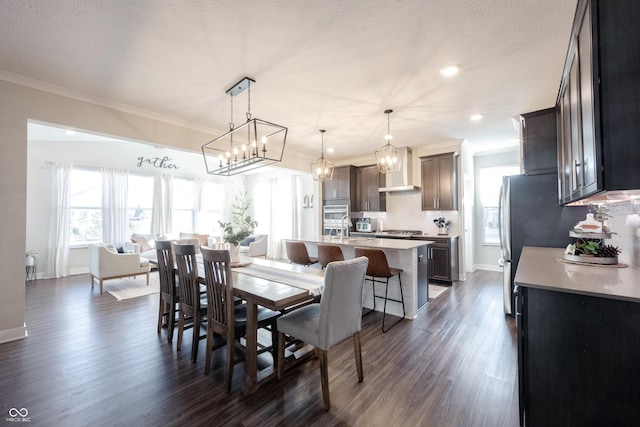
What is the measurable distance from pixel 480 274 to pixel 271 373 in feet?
17.5

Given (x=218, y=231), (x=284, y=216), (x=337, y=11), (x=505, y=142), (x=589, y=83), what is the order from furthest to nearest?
(x=218, y=231) < (x=284, y=216) < (x=505, y=142) < (x=337, y=11) < (x=589, y=83)

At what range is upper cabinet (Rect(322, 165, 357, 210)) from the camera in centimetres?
643

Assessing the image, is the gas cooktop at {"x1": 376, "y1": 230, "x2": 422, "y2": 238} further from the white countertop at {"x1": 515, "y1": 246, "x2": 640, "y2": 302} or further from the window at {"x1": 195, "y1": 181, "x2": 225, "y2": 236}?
the window at {"x1": 195, "y1": 181, "x2": 225, "y2": 236}

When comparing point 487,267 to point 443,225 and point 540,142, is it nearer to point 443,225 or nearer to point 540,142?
point 443,225

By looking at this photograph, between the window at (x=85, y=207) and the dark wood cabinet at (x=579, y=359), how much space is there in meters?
8.40

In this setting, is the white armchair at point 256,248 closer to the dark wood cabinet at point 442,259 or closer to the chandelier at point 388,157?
the dark wood cabinet at point 442,259

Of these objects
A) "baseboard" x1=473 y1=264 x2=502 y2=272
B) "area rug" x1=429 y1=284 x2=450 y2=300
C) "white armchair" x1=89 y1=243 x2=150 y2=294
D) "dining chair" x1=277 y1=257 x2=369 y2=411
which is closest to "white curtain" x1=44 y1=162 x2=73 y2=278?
"white armchair" x1=89 y1=243 x2=150 y2=294

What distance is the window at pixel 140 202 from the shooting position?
23.7 ft

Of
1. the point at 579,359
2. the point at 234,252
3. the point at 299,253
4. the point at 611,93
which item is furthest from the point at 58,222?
the point at 611,93

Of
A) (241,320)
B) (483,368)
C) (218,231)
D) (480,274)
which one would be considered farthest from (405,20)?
(218,231)

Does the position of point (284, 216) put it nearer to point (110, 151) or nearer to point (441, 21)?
point (110, 151)

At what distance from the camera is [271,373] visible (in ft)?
7.25

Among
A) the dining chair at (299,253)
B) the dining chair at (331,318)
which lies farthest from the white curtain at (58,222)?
the dining chair at (331,318)

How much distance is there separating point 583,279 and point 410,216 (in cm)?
463
